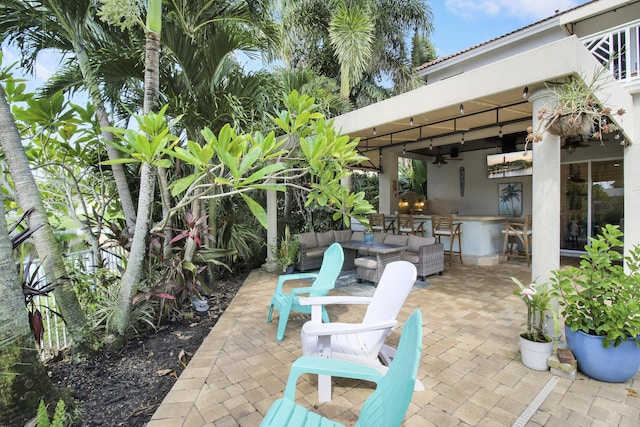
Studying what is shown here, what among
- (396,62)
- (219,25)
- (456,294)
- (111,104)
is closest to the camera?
(111,104)

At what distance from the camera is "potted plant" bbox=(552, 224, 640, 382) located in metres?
2.50

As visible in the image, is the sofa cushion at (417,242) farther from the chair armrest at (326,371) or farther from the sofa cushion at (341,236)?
the chair armrest at (326,371)

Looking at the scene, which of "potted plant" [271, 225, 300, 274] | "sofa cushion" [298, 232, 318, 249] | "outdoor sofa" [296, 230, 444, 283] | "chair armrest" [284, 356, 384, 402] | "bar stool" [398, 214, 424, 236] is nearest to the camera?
"chair armrest" [284, 356, 384, 402]

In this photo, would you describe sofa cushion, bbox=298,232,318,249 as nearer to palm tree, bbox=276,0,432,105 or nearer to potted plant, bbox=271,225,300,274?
potted plant, bbox=271,225,300,274

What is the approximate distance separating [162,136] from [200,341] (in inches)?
97.4

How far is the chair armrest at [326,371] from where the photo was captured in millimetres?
1798

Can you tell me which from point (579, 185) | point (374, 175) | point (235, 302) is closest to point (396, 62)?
point (374, 175)

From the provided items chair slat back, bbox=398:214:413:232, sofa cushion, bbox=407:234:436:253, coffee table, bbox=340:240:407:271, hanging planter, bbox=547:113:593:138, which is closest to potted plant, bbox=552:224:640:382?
hanging planter, bbox=547:113:593:138

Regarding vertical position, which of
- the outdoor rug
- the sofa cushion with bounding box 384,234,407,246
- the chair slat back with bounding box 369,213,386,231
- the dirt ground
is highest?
the chair slat back with bounding box 369,213,386,231

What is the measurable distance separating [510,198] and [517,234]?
257 cm

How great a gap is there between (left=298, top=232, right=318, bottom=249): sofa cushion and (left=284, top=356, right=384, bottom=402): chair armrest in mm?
4976

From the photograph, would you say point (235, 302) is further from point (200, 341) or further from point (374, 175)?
point (374, 175)

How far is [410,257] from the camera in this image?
20.0 feet

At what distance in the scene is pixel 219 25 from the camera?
15.9 ft
